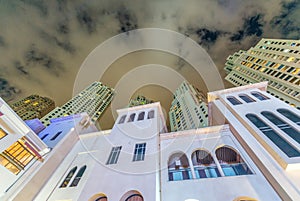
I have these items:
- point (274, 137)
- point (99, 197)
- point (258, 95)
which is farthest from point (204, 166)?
point (258, 95)

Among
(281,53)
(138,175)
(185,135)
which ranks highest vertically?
(281,53)

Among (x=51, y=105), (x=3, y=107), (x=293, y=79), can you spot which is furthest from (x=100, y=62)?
(x=51, y=105)

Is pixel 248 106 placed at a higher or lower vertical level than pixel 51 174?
higher

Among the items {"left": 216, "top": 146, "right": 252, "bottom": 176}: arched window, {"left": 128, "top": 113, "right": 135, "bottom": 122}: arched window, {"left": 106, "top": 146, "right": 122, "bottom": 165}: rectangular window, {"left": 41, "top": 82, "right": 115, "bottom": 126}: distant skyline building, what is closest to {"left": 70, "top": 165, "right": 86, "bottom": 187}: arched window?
{"left": 106, "top": 146, "right": 122, "bottom": 165}: rectangular window

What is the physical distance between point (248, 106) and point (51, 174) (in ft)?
65.9

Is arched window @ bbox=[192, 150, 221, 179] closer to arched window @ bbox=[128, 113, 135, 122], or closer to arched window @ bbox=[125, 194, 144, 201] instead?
arched window @ bbox=[125, 194, 144, 201]

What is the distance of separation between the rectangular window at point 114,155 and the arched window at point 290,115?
51.0ft

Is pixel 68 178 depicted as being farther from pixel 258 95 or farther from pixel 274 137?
pixel 258 95

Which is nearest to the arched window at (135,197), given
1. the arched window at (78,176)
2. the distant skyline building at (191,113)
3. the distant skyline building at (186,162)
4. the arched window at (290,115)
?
the distant skyline building at (186,162)

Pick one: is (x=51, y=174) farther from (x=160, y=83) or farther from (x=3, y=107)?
(x=160, y=83)

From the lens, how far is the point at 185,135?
48.8ft

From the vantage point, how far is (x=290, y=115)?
12.2 m

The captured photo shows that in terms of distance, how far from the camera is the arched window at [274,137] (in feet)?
31.0

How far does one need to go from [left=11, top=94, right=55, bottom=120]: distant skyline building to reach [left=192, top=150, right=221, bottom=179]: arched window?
264 ft
